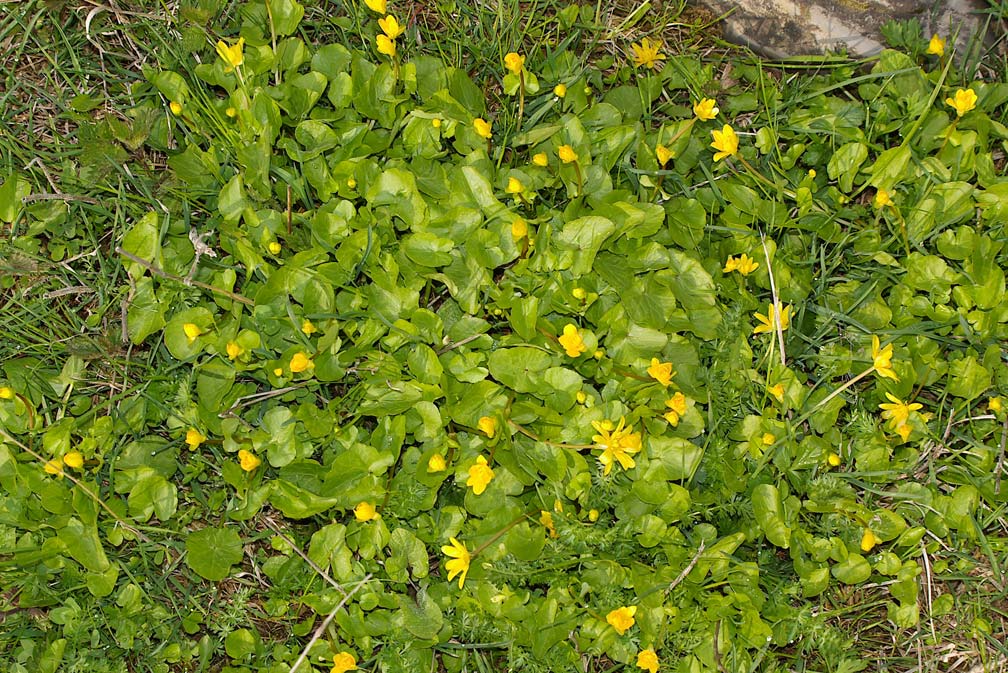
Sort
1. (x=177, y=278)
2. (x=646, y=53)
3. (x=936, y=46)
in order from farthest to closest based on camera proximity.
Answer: (x=646, y=53) < (x=936, y=46) < (x=177, y=278)

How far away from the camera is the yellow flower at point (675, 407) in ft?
8.40

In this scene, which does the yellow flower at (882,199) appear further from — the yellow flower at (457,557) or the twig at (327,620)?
the twig at (327,620)

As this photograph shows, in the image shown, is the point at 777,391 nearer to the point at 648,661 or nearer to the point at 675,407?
the point at 675,407

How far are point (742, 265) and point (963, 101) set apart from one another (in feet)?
3.05

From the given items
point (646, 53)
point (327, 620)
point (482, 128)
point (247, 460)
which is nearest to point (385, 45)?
point (482, 128)

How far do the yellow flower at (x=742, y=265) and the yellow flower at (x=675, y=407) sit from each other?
475 millimetres

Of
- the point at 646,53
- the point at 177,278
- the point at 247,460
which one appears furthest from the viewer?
the point at 646,53

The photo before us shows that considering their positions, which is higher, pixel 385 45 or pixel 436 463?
pixel 385 45

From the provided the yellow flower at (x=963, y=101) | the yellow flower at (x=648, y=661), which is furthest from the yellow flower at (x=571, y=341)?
the yellow flower at (x=963, y=101)

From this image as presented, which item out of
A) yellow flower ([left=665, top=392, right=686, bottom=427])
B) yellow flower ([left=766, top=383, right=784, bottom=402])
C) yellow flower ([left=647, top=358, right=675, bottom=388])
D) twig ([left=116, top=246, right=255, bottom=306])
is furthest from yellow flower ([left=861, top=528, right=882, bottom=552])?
twig ([left=116, top=246, right=255, bottom=306])

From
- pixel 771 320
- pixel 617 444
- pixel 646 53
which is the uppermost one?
pixel 646 53

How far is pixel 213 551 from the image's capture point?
272 cm

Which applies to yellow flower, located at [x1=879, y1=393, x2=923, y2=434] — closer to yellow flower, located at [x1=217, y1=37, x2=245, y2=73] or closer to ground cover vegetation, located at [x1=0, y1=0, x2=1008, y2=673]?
ground cover vegetation, located at [x1=0, y1=0, x2=1008, y2=673]

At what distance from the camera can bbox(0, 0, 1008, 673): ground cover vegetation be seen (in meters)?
2.66
